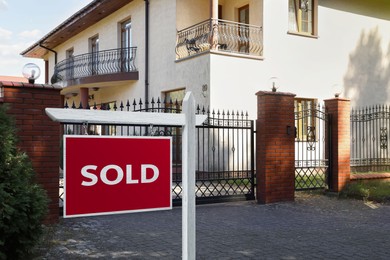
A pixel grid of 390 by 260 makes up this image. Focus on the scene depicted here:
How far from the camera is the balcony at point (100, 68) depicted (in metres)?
17.7

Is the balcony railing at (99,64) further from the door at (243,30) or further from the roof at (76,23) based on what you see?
the door at (243,30)

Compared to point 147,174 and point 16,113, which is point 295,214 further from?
point 147,174

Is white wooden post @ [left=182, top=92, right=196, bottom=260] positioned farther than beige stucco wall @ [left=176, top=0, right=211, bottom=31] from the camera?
No

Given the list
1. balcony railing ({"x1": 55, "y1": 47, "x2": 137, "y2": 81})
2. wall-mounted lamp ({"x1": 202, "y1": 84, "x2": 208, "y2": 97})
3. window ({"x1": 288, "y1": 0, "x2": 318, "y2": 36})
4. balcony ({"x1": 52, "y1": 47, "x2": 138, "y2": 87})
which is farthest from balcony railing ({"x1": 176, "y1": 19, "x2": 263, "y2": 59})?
balcony railing ({"x1": 55, "y1": 47, "x2": 137, "y2": 81})

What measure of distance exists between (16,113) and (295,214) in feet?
16.8

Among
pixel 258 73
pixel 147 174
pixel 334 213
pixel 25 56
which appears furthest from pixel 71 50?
pixel 147 174

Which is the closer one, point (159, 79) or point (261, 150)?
point (261, 150)

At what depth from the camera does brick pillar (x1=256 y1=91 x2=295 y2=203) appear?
9031 millimetres

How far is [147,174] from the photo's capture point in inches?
104

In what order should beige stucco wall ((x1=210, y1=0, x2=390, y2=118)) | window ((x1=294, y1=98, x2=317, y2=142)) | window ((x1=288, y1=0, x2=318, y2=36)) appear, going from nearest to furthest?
beige stucco wall ((x1=210, y1=0, x2=390, y2=118)) < window ((x1=294, y1=98, x2=317, y2=142)) < window ((x1=288, y1=0, x2=318, y2=36))

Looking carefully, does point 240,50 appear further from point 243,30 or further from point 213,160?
point 213,160

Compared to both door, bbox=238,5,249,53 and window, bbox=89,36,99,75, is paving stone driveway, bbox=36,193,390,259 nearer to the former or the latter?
door, bbox=238,5,249,53

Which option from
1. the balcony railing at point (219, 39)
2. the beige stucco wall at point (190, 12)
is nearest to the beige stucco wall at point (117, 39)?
the beige stucco wall at point (190, 12)

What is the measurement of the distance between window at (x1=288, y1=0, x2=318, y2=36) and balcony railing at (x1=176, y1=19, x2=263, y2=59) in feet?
5.77
